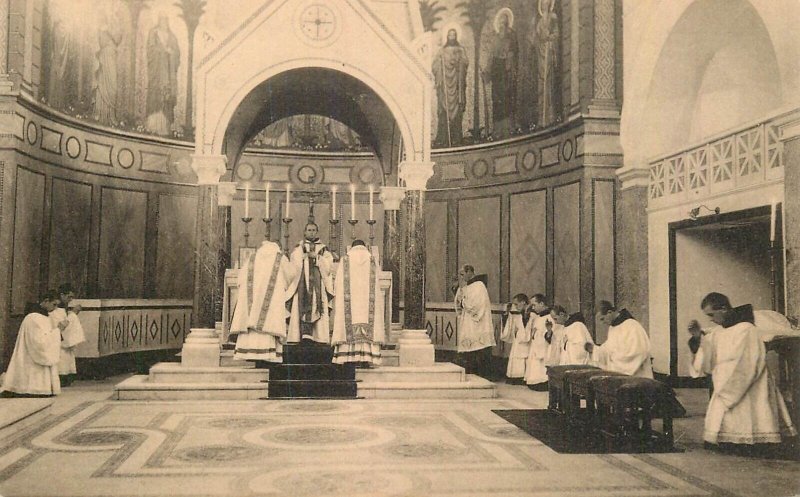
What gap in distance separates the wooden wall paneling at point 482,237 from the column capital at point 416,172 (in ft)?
15.2

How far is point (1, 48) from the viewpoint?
38.3 ft

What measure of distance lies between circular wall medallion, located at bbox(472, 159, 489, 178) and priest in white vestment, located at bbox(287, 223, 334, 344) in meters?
6.11

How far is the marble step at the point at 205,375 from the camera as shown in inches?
389

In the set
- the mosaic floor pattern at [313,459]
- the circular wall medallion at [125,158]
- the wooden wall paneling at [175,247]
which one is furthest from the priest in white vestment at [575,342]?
the circular wall medallion at [125,158]

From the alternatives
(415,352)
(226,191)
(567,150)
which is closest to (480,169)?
(567,150)

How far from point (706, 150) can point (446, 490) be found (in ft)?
24.0

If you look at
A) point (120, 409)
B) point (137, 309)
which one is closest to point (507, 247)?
point (137, 309)

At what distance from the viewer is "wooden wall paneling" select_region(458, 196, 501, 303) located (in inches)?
603

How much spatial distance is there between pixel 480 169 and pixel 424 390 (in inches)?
271

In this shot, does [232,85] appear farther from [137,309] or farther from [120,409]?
[137,309]

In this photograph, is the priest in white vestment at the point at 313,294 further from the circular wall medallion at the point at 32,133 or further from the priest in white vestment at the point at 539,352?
the circular wall medallion at the point at 32,133

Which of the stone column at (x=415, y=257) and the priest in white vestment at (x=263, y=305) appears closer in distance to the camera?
the priest in white vestment at (x=263, y=305)

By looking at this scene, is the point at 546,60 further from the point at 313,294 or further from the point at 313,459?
the point at 313,459

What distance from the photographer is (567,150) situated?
13414 mm
